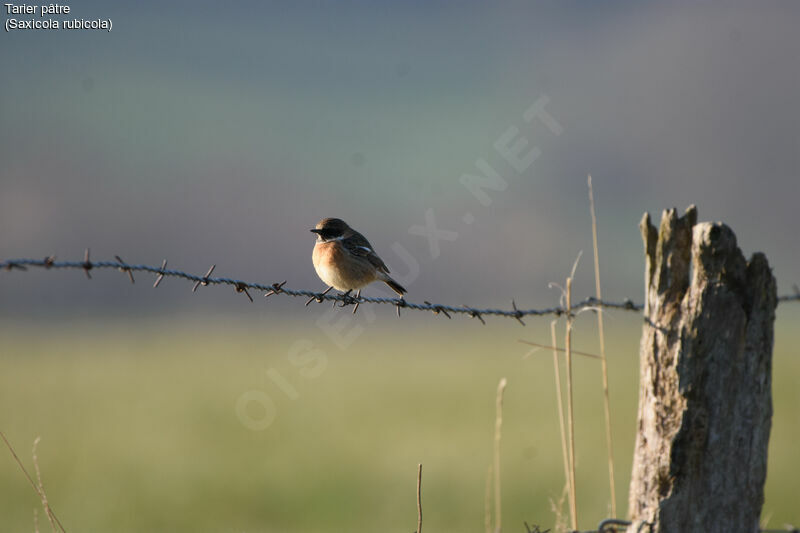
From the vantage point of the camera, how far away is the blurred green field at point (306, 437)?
14297 mm

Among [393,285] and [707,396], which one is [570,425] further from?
[393,285]

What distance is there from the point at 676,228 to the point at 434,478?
14.1m

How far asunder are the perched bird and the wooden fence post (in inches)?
161

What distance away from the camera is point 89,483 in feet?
54.2

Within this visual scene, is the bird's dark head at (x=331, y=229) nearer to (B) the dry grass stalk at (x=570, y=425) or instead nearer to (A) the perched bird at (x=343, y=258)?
(A) the perched bird at (x=343, y=258)

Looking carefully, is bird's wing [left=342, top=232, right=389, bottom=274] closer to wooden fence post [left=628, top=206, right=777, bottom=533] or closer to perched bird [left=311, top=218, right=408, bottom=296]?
perched bird [left=311, top=218, right=408, bottom=296]

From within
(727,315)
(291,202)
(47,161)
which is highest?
(47,161)

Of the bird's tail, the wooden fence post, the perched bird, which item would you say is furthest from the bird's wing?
the wooden fence post

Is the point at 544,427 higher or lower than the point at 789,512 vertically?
higher

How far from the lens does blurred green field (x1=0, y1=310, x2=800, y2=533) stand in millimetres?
14297

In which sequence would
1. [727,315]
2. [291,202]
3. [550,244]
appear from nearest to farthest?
1. [727,315]
2. [550,244]
3. [291,202]

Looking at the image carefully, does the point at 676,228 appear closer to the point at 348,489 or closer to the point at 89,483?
the point at 348,489

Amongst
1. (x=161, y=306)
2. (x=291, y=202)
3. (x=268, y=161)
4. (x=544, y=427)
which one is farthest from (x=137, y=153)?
(x=544, y=427)

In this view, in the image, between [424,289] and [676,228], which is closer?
[676,228]
